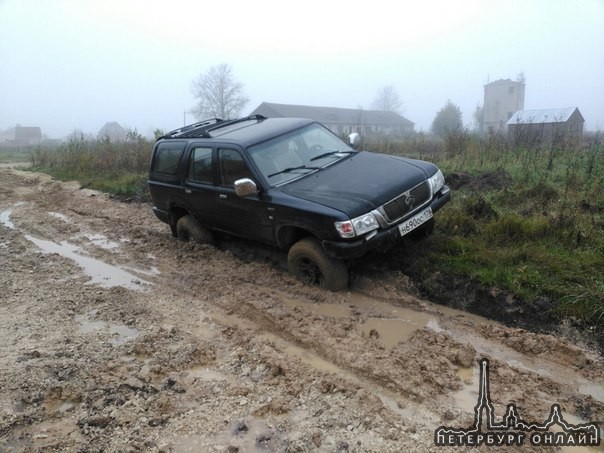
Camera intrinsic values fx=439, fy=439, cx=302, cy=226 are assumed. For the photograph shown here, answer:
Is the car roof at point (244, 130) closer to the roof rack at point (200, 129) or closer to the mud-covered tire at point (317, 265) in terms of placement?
the roof rack at point (200, 129)

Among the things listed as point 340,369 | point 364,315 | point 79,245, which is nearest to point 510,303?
point 364,315

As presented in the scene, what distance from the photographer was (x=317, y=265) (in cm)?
500

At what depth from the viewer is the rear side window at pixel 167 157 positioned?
6.50m

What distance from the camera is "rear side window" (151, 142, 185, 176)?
6.50 metres

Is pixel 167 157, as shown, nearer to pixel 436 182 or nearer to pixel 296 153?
pixel 296 153

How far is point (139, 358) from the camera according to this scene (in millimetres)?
3896

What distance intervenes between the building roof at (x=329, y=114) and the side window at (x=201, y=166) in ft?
158

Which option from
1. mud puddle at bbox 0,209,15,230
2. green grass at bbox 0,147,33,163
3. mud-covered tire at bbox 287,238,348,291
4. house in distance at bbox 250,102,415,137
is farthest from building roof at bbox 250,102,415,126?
mud-covered tire at bbox 287,238,348,291

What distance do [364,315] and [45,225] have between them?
757 cm

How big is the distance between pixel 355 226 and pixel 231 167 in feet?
6.58

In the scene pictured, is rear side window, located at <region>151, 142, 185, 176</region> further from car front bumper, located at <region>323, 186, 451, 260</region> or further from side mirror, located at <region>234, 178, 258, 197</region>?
car front bumper, located at <region>323, 186, 451, 260</region>

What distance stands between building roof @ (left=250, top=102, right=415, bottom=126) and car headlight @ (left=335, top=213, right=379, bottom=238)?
49.5 m

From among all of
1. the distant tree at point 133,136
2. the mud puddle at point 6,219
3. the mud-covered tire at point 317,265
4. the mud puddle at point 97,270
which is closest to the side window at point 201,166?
the mud puddle at point 97,270

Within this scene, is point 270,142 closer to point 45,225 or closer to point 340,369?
point 340,369
